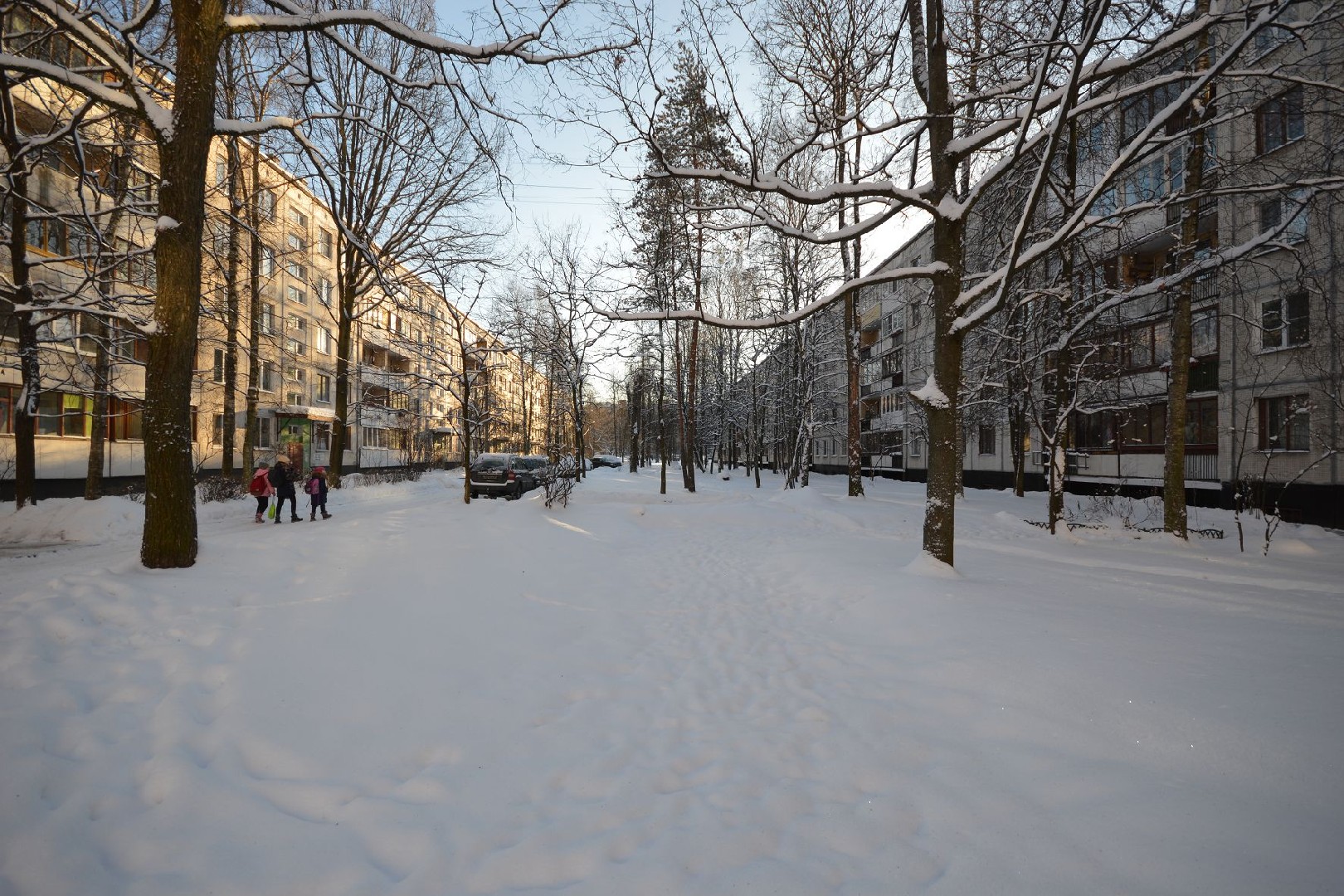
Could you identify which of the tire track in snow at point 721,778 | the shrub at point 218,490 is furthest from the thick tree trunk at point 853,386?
the shrub at point 218,490

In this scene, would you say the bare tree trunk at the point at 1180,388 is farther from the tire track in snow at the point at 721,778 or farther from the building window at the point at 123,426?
the building window at the point at 123,426

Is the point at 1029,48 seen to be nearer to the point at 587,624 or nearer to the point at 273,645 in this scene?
the point at 587,624

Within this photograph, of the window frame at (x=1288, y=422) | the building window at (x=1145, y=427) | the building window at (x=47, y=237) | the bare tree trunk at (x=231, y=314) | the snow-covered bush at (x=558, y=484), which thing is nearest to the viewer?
the bare tree trunk at (x=231, y=314)

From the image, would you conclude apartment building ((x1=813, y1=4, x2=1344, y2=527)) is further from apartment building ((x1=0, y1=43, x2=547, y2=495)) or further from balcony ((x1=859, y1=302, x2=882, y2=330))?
balcony ((x1=859, y1=302, x2=882, y2=330))

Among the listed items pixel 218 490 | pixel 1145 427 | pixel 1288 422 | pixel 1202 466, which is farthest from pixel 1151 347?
pixel 218 490

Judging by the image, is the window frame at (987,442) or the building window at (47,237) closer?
the building window at (47,237)

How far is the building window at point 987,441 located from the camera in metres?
28.9

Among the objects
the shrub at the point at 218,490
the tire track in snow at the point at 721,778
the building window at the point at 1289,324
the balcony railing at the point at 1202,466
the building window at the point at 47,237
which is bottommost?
the tire track in snow at the point at 721,778

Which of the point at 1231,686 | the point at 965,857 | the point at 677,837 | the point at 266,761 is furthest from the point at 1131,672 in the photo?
the point at 266,761

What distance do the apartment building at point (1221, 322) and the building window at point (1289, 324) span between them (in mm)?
55

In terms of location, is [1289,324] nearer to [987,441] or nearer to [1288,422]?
[1288,422]

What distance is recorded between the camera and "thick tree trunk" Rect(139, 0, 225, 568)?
530 cm

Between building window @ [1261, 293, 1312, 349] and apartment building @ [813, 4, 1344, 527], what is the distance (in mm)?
55

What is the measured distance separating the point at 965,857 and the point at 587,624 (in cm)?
412
